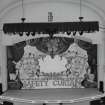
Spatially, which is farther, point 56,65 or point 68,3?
point 56,65

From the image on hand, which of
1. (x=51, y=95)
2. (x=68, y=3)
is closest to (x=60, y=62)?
(x=51, y=95)

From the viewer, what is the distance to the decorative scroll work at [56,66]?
5.75 m

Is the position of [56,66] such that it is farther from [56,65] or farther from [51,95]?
[51,95]

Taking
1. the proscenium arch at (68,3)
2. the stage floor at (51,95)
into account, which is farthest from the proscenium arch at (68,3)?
the stage floor at (51,95)

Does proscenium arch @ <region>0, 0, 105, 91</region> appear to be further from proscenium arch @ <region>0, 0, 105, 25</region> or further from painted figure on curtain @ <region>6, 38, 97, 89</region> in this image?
painted figure on curtain @ <region>6, 38, 97, 89</region>

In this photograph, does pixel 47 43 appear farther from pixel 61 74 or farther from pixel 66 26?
pixel 66 26

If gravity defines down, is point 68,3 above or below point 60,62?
above

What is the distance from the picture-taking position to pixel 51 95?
512 cm

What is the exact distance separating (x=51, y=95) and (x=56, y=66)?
98cm

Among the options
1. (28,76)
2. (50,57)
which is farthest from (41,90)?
(50,57)

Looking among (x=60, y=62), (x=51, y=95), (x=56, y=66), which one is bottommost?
(x=51, y=95)

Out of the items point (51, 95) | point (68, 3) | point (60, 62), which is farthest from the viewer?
point (60, 62)

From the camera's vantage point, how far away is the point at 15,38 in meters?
5.57

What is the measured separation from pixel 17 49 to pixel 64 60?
4.56 ft
